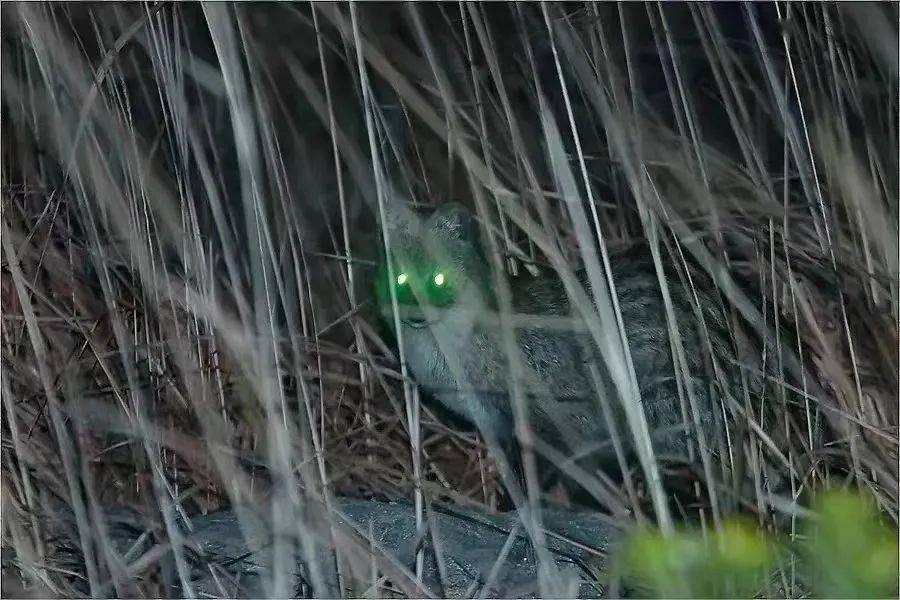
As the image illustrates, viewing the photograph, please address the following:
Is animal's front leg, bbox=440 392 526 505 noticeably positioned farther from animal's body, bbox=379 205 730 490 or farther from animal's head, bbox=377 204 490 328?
animal's head, bbox=377 204 490 328

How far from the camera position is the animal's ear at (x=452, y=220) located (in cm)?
357

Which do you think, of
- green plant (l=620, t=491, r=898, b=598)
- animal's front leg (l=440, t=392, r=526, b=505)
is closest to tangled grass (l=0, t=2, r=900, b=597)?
animal's front leg (l=440, t=392, r=526, b=505)

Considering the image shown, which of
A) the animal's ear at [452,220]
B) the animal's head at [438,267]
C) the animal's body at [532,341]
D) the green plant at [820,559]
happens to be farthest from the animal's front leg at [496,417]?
the green plant at [820,559]

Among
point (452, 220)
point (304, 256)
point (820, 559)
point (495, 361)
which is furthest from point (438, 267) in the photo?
point (820, 559)

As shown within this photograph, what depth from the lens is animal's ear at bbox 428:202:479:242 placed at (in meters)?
3.57

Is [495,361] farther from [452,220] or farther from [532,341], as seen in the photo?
[452,220]

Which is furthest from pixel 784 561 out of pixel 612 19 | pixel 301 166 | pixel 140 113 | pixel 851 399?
pixel 301 166

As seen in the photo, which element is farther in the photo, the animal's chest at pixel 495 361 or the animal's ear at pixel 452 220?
the animal's chest at pixel 495 361

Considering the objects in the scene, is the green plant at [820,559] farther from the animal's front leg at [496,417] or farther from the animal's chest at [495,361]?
the animal's chest at [495,361]

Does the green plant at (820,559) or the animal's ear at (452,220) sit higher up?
the animal's ear at (452,220)

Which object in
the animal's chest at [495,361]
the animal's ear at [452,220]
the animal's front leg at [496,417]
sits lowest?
the animal's front leg at [496,417]

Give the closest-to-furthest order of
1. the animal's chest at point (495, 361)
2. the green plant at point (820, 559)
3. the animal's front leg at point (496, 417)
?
the green plant at point (820, 559)
the animal's front leg at point (496, 417)
the animal's chest at point (495, 361)

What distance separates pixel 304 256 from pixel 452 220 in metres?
0.94

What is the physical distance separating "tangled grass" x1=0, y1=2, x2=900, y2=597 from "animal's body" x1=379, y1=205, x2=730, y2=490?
16cm
